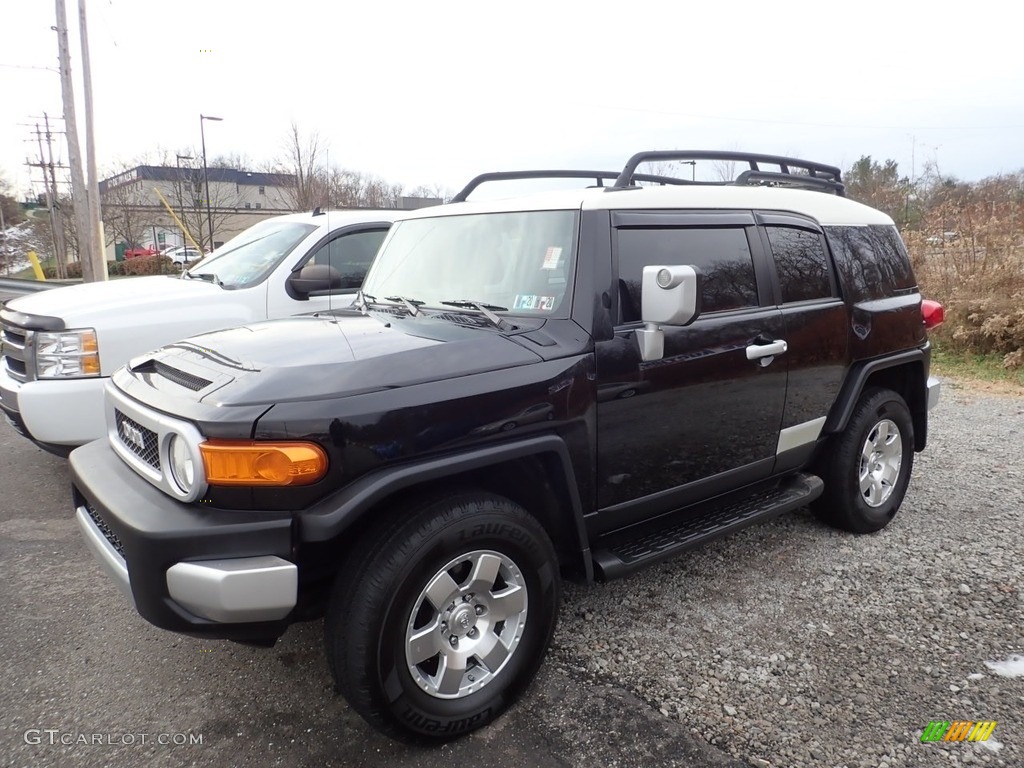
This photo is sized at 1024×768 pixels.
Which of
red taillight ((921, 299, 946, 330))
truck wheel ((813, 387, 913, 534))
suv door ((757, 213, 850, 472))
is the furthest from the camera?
red taillight ((921, 299, 946, 330))

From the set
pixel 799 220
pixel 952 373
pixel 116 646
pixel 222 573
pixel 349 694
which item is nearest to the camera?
pixel 222 573

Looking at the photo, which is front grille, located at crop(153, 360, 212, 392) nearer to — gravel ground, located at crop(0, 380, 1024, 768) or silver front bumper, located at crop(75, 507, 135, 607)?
silver front bumper, located at crop(75, 507, 135, 607)

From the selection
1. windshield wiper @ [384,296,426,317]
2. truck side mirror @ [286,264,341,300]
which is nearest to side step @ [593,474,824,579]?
windshield wiper @ [384,296,426,317]

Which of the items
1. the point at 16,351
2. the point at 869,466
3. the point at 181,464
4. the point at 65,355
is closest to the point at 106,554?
the point at 181,464

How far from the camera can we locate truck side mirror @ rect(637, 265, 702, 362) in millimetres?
2637

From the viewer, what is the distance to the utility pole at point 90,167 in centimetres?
1370

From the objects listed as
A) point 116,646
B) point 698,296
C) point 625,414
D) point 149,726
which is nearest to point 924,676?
point 625,414

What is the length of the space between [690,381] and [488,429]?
1097 mm

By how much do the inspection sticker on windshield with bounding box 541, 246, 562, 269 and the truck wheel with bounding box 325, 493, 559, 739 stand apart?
1.03m

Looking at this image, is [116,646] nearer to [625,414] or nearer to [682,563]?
[625,414]

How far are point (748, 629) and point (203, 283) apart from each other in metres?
4.49

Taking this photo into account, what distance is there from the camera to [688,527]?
3457mm

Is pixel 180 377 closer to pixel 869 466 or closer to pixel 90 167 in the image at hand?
pixel 869 466

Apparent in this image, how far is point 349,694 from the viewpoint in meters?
2.34
